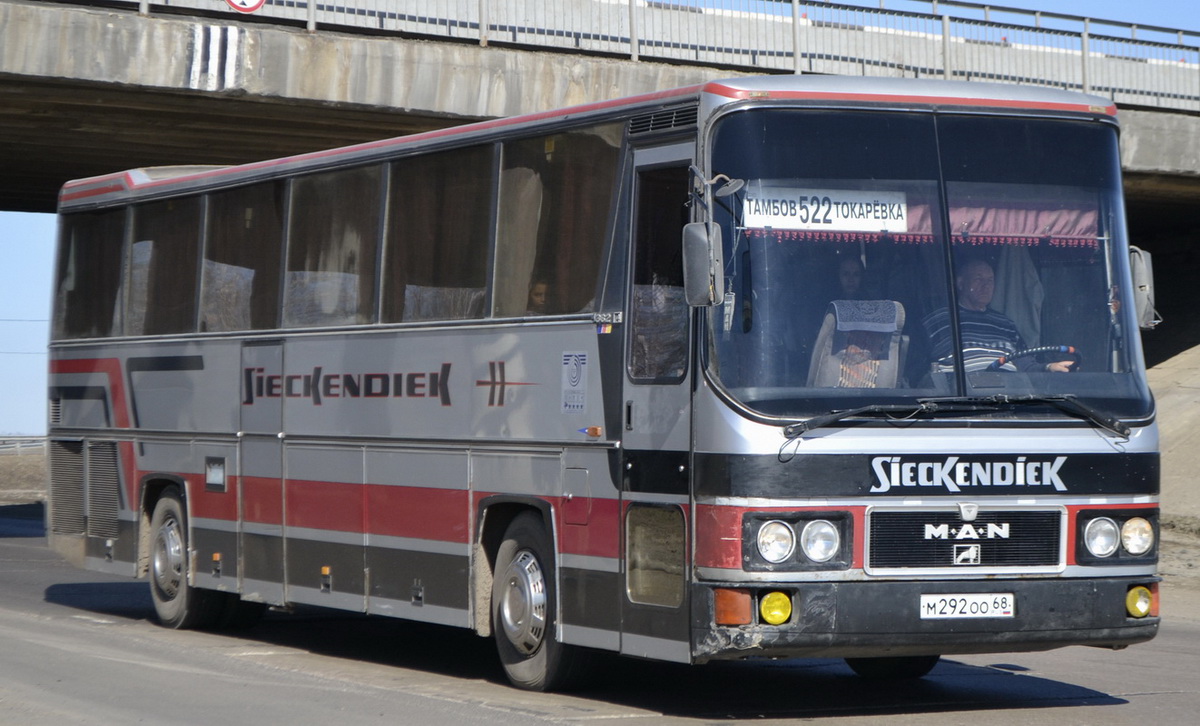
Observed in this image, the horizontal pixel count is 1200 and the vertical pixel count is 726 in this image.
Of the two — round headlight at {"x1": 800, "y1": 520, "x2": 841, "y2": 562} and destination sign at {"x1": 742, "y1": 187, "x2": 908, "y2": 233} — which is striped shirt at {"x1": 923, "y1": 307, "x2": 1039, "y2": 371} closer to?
→ destination sign at {"x1": 742, "y1": 187, "x2": 908, "y2": 233}

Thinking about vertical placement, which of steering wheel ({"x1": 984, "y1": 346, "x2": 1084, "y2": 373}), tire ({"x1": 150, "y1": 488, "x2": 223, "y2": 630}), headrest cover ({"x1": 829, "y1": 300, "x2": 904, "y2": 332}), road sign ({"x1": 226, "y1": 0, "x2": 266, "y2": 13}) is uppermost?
road sign ({"x1": 226, "y1": 0, "x2": 266, "y2": 13})

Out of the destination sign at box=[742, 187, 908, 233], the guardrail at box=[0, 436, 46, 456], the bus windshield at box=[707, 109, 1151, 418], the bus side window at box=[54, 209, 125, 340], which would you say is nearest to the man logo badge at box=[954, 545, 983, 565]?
the bus windshield at box=[707, 109, 1151, 418]

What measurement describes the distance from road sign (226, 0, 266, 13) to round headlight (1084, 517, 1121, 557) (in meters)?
14.4

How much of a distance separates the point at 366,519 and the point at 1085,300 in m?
5.07

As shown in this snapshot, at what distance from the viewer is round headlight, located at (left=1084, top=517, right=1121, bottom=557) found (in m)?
8.73

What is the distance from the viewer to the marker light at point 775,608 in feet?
A: 27.2

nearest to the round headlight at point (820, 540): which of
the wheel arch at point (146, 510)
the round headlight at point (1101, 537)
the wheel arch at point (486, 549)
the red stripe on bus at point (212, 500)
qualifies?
the round headlight at point (1101, 537)

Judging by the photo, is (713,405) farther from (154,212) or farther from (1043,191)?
(154,212)

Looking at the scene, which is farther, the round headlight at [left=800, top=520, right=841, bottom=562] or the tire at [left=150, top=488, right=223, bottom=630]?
the tire at [left=150, top=488, right=223, bottom=630]

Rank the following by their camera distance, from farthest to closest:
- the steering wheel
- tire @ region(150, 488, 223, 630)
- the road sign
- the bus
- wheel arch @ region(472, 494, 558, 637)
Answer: the road sign → tire @ region(150, 488, 223, 630) → wheel arch @ region(472, 494, 558, 637) → the steering wheel → the bus

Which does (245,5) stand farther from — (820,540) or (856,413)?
(820,540)

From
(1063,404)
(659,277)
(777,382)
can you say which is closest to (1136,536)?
(1063,404)

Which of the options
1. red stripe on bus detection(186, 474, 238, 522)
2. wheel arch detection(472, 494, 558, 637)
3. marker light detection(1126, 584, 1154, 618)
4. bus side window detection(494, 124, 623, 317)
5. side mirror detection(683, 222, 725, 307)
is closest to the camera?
side mirror detection(683, 222, 725, 307)

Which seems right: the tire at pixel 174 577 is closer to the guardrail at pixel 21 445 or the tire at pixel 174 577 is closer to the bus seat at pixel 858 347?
the bus seat at pixel 858 347
